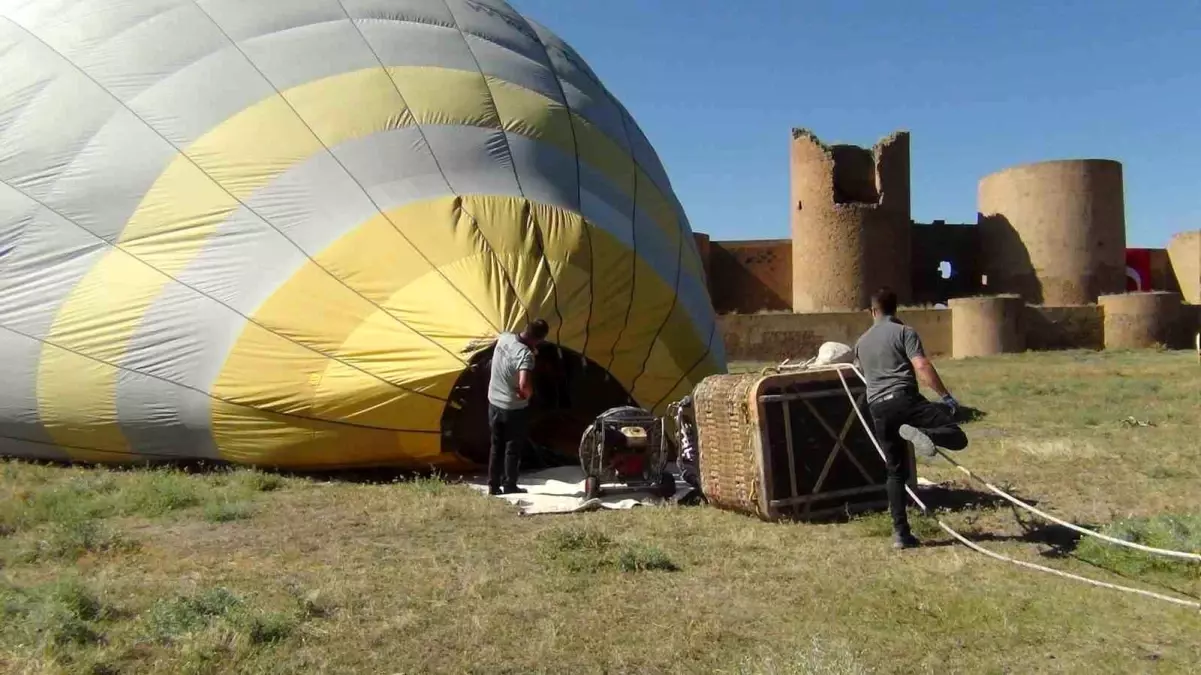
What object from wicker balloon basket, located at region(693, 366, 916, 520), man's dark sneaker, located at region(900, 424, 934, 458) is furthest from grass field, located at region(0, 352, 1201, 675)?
man's dark sneaker, located at region(900, 424, 934, 458)

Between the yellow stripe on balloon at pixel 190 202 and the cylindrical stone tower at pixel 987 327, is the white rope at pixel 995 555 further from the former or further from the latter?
the cylindrical stone tower at pixel 987 327

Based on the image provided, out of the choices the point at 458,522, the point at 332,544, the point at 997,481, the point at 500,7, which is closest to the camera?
the point at 332,544

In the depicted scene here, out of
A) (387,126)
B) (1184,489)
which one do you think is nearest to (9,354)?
(387,126)

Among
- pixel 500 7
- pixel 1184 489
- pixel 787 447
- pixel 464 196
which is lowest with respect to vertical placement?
pixel 1184 489

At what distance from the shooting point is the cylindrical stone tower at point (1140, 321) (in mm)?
25219

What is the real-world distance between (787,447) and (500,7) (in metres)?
5.29

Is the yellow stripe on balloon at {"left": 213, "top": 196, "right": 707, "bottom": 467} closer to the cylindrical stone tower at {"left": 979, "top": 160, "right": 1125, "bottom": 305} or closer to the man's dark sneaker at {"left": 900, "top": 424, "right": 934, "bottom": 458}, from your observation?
the man's dark sneaker at {"left": 900, "top": 424, "right": 934, "bottom": 458}

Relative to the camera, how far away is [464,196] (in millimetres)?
6891

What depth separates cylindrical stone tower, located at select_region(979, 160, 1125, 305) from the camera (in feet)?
92.3

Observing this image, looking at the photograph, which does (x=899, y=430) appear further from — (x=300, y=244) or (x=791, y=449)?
(x=300, y=244)

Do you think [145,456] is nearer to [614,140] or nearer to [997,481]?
[614,140]

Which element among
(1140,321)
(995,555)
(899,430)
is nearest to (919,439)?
(899,430)

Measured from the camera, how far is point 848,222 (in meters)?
27.1

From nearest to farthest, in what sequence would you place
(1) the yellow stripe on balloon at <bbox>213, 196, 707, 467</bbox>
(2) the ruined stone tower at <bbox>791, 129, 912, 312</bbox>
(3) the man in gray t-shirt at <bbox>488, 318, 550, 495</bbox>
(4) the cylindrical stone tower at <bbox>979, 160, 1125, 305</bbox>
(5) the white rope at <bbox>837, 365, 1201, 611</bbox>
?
1. (5) the white rope at <bbox>837, 365, 1201, 611</bbox>
2. (3) the man in gray t-shirt at <bbox>488, 318, 550, 495</bbox>
3. (1) the yellow stripe on balloon at <bbox>213, 196, 707, 467</bbox>
4. (2) the ruined stone tower at <bbox>791, 129, 912, 312</bbox>
5. (4) the cylindrical stone tower at <bbox>979, 160, 1125, 305</bbox>
